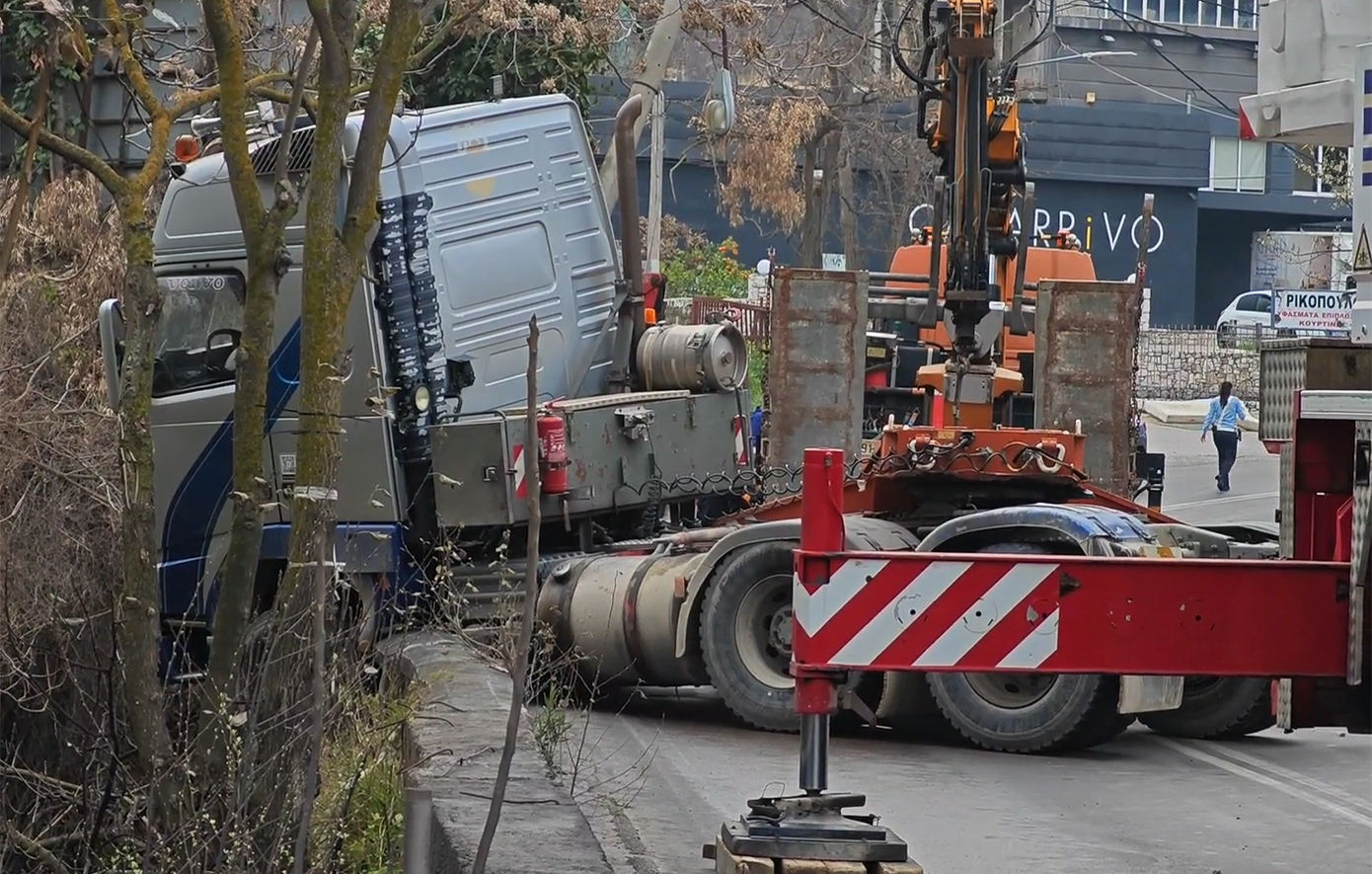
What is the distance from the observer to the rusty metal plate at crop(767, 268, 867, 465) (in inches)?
639

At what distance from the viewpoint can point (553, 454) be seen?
35.6 ft

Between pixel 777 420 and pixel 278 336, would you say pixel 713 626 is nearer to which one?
pixel 278 336

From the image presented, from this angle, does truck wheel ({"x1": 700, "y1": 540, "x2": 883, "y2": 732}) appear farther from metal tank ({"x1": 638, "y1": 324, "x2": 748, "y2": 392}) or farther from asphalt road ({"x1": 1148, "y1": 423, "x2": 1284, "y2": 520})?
asphalt road ({"x1": 1148, "y1": 423, "x2": 1284, "y2": 520})

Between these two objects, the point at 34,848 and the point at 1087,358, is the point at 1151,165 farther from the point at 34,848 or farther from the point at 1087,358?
the point at 34,848

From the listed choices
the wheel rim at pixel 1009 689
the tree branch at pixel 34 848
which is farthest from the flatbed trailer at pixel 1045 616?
the wheel rim at pixel 1009 689

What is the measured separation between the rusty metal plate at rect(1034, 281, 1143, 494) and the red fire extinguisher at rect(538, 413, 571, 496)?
543cm

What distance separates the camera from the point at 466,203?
11.2 m

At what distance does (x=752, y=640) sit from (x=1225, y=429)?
63.0 ft

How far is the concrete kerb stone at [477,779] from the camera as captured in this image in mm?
5137

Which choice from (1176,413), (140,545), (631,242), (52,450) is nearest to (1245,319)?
(1176,413)

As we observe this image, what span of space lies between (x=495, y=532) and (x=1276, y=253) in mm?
44380

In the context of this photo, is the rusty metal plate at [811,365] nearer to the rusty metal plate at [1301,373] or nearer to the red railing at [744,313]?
the rusty metal plate at [1301,373]

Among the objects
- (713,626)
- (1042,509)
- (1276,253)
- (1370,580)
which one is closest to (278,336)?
(713,626)

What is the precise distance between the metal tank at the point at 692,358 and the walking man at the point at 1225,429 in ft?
55.2
